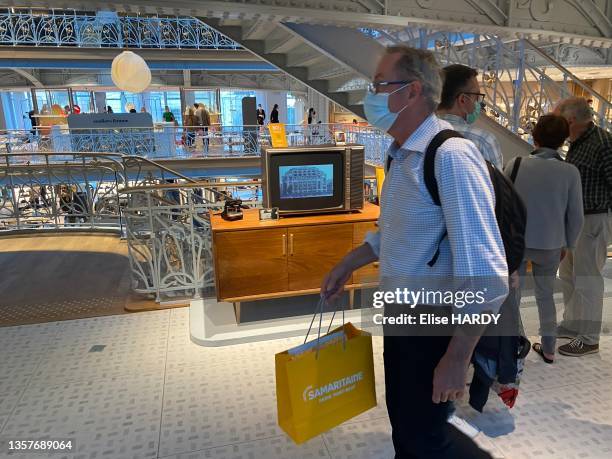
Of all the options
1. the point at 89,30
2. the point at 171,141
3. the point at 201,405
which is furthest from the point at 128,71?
the point at 201,405

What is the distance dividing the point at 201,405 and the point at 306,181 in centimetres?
164

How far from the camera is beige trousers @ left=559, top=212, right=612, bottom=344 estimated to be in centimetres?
271

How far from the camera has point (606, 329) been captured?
307cm

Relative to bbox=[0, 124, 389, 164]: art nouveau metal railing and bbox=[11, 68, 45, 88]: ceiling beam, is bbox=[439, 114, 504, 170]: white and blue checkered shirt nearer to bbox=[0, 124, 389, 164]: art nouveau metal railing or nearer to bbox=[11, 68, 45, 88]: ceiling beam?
bbox=[0, 124, 389, 164]: art nouveau metal railing

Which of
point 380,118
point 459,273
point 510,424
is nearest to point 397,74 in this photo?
point 380,118

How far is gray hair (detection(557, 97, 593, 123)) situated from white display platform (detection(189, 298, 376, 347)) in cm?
201

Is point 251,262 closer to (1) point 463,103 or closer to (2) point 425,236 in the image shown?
(1) point 463,103

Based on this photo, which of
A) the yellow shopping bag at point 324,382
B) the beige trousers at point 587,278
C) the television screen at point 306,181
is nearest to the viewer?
the yellow shopping bag at point 324,382

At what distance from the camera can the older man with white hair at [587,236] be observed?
256 centimetres

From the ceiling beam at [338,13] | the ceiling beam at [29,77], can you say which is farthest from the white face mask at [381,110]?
the ceiling beam at [29,77]

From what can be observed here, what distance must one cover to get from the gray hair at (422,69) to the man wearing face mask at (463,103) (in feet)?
2.41

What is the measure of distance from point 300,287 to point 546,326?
164 cm

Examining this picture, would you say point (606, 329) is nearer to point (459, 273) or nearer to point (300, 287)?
point (300, 287)

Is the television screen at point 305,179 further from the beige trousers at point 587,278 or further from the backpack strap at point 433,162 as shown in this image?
the backpack strap at point 433,162
